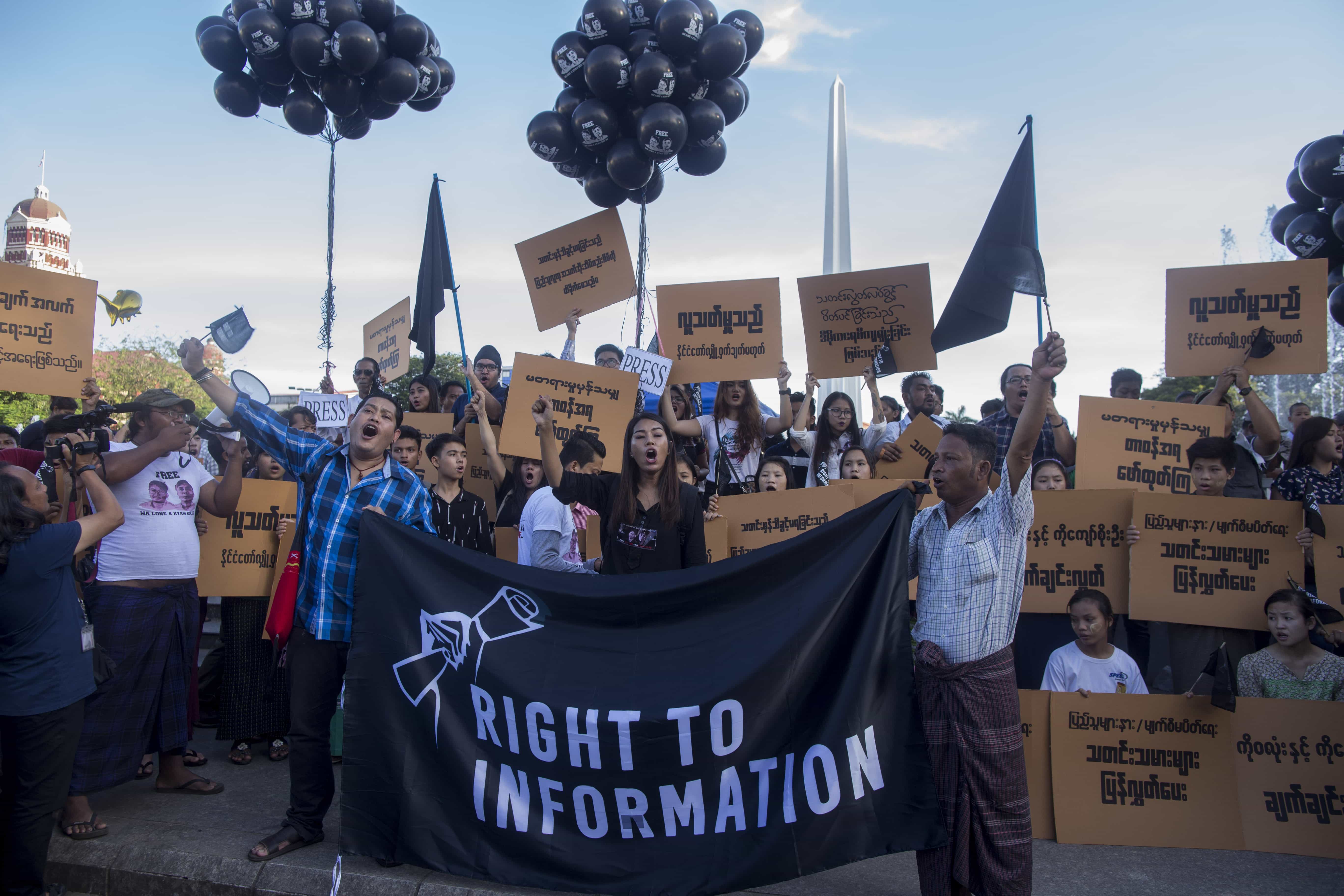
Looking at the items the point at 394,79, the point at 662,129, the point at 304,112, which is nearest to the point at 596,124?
the point at 662,129

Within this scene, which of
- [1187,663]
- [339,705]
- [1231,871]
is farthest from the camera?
[339,705]

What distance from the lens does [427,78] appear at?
376 inches

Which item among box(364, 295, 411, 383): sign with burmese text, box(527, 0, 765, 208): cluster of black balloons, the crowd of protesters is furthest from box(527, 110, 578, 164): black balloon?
the crowd of protesters

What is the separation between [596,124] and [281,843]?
18.9 feet

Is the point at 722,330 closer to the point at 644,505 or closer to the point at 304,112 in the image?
the point at 644,505

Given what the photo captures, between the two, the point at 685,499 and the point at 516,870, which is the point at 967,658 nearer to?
the point at 685,499

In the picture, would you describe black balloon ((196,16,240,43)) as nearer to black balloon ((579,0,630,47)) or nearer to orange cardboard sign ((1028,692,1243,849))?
black balloon ((579,0,630,47))

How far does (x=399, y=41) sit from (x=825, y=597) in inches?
321

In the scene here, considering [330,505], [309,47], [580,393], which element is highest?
[309,47]

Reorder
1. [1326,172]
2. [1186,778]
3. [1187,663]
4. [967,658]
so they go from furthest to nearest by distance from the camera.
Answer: [1326,172] < [1187,663] < [1186,778] < [967,658]

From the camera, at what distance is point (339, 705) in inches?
200

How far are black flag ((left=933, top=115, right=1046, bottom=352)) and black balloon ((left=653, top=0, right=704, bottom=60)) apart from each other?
3.47 m

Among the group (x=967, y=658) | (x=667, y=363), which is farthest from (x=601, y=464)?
(x=967, y=658)

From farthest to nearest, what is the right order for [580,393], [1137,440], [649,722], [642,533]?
[580,393] → [1137,440] → [642,533] → [649,722]
